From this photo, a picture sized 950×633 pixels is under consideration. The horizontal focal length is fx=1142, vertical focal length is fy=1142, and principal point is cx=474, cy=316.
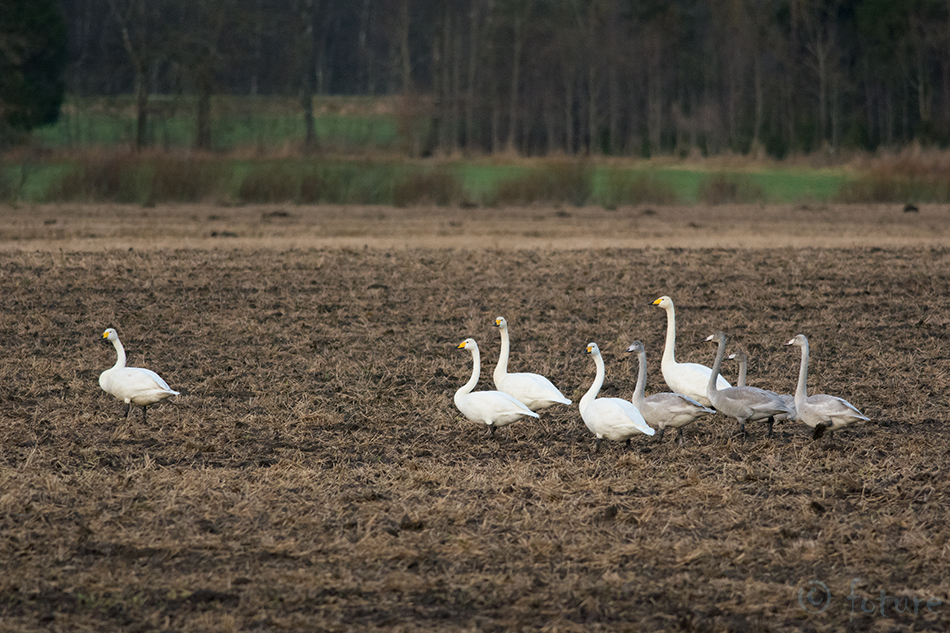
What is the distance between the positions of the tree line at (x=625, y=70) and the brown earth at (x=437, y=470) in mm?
37287

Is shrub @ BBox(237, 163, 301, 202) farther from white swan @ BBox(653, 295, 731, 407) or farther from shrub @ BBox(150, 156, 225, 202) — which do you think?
white swan @ BBox(653, 295, 731, 407)

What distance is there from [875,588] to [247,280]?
35.5 ft

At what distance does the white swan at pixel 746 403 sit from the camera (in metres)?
6.93

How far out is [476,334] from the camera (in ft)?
36.8

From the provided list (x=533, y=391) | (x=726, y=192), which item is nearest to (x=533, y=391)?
(x=533, y=391)

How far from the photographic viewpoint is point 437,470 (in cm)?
640

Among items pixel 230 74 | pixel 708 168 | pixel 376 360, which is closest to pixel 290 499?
pixel 376 360

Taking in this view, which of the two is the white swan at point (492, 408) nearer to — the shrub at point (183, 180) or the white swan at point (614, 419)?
the white swan at point (614, 419)

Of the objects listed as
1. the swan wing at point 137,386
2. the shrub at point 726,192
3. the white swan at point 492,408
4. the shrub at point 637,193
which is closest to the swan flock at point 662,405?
the white swan at point 492,408

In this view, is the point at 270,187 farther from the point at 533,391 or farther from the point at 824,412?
the point at 824,412

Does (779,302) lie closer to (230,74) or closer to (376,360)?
(376,360)

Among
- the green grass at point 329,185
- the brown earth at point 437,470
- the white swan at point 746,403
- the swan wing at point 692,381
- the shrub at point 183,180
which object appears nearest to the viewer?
the brown earth at point 437,470

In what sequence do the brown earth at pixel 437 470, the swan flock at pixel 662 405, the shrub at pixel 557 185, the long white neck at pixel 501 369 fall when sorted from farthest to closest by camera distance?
the shrub at pixel 557 185, the long white neck at pixel 501 369, the swan flock at pixel 662 405, the brown earth at pixel 437 470

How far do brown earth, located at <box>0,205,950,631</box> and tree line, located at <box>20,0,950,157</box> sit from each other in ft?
122
